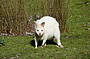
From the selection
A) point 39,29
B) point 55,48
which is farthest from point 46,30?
point 55,48

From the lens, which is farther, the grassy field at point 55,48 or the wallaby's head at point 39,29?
the wallaby's head at point 39,29

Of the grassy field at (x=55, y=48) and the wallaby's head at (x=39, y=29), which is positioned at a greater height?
the wallaby's head at (x=39, y=29)

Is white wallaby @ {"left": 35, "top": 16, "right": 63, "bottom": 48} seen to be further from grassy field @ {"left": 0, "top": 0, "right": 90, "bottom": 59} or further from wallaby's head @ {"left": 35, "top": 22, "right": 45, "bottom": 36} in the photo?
grassy field @ {"left": 0, "top": 0, "right": 90, "bottom": 59}

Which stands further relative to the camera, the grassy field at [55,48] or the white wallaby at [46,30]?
the white wallaby at [46,30]

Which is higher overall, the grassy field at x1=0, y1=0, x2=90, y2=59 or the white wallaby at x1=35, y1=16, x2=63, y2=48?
the white wallaby at x1=35, y1=16, x2=63, y2=48

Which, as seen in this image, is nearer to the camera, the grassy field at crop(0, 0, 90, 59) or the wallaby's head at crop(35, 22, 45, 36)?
the grassy field at crop(0, 0, 90, 59)

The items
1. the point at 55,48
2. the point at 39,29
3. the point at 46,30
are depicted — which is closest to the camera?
the point at 39,29

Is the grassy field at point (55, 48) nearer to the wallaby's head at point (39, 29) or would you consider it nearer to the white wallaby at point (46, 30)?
the white wallaby at point (46, 30)

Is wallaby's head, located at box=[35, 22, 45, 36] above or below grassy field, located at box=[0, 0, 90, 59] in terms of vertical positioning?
above

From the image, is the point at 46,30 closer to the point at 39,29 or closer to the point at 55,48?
the point at 39,29

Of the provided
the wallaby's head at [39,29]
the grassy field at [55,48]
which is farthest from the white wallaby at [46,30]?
the grassy field at [55,48]

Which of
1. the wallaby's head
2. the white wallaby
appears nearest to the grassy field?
the white wallaby

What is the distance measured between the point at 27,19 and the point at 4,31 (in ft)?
3.32

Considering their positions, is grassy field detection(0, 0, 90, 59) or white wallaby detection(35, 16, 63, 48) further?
white wallaby detection(35, 16, 63, 48)
